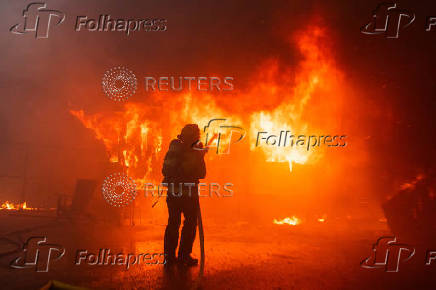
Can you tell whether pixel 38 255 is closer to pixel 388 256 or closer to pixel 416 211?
pixel 388 256

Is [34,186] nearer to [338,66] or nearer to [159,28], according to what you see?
[159,28]

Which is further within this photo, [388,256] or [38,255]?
[388,256]

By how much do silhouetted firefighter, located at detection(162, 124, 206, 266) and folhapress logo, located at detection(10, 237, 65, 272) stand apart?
175 cm

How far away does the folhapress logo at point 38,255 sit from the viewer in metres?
4.02

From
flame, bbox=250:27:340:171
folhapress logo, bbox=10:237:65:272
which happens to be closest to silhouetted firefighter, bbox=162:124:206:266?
folhapress logo, bbox=10:237:65:272

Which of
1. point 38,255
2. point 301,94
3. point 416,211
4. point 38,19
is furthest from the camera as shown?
point 38,19

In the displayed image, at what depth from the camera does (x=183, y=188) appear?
15.5 ft

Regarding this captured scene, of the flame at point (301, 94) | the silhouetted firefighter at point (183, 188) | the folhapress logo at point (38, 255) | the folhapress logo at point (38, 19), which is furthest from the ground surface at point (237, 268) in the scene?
the folhapress logo at point (38, 19)

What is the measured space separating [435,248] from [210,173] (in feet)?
33.3

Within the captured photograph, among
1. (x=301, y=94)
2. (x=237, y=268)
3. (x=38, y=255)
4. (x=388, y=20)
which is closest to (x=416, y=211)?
(x=237, y=268)

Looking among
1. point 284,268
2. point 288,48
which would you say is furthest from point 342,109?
point 284,268

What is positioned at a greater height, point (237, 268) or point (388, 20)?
point (388, 20)

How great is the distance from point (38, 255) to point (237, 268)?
3157mm

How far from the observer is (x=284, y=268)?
4301 millimetres
